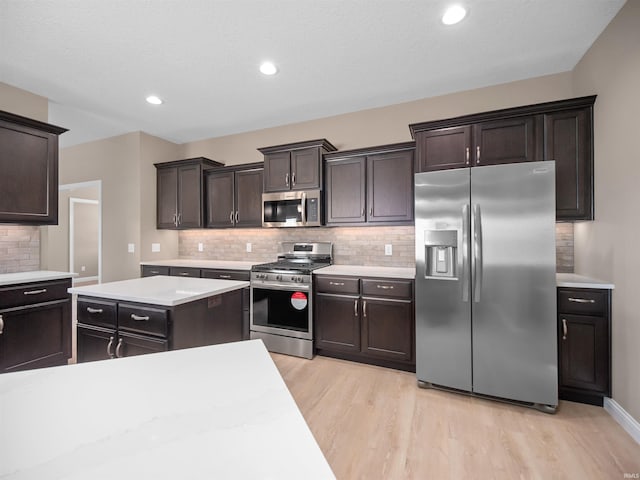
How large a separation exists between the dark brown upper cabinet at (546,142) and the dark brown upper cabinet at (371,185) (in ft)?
1.92

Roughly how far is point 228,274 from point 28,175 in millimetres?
2149

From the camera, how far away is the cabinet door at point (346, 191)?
3332 mm

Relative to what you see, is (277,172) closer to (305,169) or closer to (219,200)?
(305,169)

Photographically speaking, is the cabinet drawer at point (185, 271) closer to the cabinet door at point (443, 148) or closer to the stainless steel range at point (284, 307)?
the stainless steel range at point (284, 307)

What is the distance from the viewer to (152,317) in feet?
5.85

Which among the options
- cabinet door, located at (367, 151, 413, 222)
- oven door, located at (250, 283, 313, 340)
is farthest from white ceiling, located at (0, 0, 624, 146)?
oven door, located at (250, 283, 313, 340)

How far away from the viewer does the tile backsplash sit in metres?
3.01

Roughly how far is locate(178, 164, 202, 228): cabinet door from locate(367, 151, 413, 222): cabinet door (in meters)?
2.44

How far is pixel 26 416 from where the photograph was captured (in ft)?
1.90

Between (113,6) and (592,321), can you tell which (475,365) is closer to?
(592,321)

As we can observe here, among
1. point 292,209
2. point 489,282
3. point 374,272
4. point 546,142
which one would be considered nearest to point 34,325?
point 292,209

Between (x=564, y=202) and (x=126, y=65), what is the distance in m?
4.01

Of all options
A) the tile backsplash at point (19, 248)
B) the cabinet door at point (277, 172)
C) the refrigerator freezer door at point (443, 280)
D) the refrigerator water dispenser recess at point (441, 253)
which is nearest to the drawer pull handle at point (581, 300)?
the refrigerator freezer door at point (443, 280)

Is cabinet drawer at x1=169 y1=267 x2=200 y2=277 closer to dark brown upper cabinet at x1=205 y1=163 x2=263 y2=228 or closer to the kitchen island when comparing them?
dark brown upper cabinet at x1=205 y1=163 x2=263 y2=228
